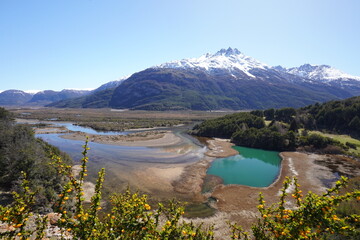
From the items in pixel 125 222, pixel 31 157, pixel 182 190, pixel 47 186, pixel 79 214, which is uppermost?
pixel 79 214

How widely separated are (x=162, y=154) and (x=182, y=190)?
24247 mm

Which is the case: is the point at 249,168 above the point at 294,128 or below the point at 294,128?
below

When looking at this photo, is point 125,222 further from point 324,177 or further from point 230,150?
point 230,150

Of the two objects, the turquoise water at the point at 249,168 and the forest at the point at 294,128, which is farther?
the forest at the point at 294,128

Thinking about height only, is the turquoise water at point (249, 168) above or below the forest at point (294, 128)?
below

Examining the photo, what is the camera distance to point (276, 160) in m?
58.6

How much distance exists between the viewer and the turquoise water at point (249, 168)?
139 ft

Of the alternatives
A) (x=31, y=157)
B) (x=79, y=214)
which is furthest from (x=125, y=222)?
(x=31, y=157)

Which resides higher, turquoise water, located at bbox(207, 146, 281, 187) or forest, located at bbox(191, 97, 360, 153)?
forest, located at bbox(191, 97, 360, 153)

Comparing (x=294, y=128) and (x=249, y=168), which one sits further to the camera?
(x=294, y=128)

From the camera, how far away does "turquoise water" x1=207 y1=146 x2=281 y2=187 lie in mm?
42219

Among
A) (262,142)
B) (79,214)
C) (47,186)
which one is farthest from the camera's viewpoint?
(262,142)

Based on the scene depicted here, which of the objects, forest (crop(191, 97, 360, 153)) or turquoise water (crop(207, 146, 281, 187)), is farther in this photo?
forest (crop(191, 97, 360, 153))

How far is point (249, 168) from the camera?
51.0m
